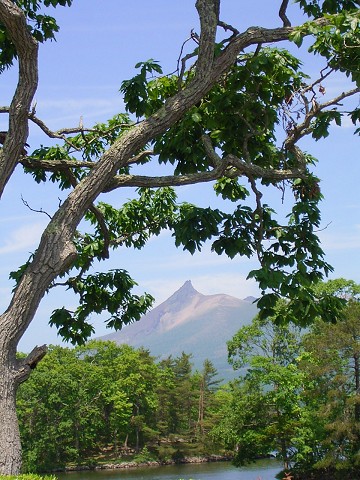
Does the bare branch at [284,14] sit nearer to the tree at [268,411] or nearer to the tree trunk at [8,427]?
the tree trunk at [8,427]

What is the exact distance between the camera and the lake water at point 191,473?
153 ft

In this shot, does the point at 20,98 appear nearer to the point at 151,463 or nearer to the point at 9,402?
the point at 9,402

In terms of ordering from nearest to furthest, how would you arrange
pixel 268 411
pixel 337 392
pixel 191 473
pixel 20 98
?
pixel 20 98, pixel 337 392, pixel 268 411, pixel 191 473

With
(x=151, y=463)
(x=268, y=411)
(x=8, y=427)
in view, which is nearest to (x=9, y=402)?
(x=8, y=427)

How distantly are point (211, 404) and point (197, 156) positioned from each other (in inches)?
2374

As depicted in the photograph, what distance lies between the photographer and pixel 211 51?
10.3m

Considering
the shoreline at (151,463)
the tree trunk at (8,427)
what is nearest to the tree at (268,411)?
the shoreline at (151,463)

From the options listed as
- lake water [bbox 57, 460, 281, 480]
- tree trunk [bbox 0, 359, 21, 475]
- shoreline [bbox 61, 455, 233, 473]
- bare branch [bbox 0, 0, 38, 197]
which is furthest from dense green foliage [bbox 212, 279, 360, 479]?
tree trunk [bbox 0, 359, 21, 475]

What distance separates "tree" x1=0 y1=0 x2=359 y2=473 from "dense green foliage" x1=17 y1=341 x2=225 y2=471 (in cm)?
4286

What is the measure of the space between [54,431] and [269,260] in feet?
149

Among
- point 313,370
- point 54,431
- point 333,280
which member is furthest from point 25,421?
point 313,370

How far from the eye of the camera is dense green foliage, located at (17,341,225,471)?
5334 centimetres

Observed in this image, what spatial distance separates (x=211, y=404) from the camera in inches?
2721

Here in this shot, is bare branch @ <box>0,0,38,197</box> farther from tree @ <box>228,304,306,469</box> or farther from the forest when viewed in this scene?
tree @ <box>228,304,306,469</box>
